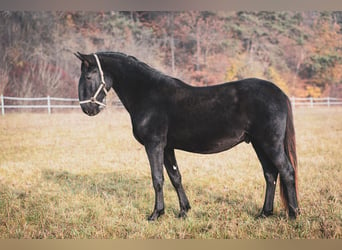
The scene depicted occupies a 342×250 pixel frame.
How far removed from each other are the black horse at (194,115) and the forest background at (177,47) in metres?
1.68

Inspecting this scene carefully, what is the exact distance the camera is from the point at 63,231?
312cm

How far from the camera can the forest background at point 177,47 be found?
442cm

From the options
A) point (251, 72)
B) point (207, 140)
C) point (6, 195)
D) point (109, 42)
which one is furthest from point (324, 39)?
point (6, 195)

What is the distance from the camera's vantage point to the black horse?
279 centimetres

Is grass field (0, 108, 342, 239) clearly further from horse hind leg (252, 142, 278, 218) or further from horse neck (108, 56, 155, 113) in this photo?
horse neck (108, 56, 155, 113)

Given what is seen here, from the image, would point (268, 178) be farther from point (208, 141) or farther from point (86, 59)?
point (86, 59)

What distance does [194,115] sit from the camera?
9.50 ft

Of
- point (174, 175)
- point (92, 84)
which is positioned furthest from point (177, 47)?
point (174, 175)

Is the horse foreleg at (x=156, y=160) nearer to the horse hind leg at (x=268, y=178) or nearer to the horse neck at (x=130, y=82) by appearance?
the horse neck at (x=130, y=82)

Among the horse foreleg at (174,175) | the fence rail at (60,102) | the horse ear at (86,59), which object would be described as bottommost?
the horse foreleg at (174,175)

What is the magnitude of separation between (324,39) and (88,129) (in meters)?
3.54

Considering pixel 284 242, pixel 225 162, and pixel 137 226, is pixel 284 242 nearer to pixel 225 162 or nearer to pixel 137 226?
pixel 137 226

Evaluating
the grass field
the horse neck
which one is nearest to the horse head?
the horse neck

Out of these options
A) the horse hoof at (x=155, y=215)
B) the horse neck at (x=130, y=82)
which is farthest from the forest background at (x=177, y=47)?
the horse hoof at (x=155, y=215)
